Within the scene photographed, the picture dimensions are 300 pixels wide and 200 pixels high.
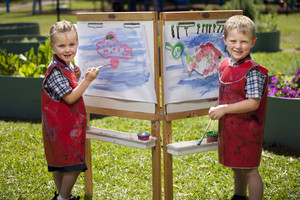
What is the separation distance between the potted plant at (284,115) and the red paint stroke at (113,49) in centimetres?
214

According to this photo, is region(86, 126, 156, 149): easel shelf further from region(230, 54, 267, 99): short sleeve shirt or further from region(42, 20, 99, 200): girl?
region(230, 54, 267, 99): short sleeve shirt

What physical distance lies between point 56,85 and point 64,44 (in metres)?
0.30

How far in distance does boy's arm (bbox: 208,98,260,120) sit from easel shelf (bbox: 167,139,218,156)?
1.21ft

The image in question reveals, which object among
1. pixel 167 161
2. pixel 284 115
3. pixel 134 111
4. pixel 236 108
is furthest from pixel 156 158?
pixel 284 115

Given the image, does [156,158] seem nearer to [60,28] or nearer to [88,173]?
[88,173]

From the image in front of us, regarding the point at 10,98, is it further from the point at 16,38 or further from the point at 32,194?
the point at 16,38

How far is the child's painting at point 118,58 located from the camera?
3270 millimetres

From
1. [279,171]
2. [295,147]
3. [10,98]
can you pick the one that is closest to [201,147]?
[279,171]

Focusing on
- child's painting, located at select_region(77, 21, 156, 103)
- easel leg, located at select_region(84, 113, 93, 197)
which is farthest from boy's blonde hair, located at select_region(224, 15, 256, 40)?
easel leg, located at select_region(84, 113, 93, 197)

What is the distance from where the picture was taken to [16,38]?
454 inches

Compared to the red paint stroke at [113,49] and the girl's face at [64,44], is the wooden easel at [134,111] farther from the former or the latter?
the girl's face at [64,44]

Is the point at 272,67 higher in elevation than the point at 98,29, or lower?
lower

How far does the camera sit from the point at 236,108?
291 cm

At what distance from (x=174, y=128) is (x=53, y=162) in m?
2.69
